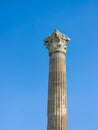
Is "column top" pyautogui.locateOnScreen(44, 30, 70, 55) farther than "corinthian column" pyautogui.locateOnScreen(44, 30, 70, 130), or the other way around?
"column top" pyautogui.locateOnScreen(44, 30, 70, 55)

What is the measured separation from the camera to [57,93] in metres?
20.9

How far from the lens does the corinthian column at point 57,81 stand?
20.2m

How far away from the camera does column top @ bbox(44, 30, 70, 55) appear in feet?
74.8

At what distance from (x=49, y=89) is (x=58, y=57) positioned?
8.85 ft

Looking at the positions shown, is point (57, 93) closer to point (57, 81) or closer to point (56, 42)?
point (57, 81)

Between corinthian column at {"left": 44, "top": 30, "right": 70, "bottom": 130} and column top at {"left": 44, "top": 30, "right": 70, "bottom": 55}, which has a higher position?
column top at {"left": 44, "top": 30, "right": 70, "bottom": 55}

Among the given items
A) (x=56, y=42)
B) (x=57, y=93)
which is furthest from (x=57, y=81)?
(x=56, y=42)

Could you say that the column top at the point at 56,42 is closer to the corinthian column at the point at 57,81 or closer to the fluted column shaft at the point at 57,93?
the corinthian column at the point at 57,81

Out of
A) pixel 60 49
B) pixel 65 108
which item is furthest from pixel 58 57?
pixel 65 108

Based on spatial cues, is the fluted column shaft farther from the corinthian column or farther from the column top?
the column top

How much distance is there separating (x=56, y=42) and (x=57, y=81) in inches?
135

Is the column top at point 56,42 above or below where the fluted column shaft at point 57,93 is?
above

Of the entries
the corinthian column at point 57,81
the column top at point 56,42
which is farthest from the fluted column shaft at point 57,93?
the column top at point 56,42

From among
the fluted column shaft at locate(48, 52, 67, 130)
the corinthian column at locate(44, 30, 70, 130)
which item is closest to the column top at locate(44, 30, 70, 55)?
the corinthian column at locate(44, 30, 70, 130)
